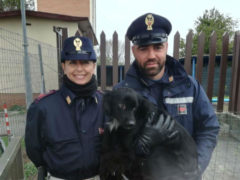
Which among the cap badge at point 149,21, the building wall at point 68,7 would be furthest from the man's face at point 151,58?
the building wall at point 68,7

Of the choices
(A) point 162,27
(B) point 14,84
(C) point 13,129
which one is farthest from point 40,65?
(A) point 162,27

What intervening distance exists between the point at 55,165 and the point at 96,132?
444mm

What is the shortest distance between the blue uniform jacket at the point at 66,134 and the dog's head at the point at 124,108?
367 millimetres

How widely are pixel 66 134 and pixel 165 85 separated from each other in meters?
0.94

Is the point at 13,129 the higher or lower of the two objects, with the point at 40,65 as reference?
lower

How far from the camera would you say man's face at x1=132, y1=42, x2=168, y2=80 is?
1493 millimetres

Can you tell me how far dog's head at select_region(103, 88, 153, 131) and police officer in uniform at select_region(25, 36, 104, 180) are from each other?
37 cm

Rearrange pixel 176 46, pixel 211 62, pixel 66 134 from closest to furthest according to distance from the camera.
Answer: pixel 66 134 < pixel 176 46 < pixel 211 62

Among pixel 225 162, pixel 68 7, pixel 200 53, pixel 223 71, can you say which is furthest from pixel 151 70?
pixel 68 7

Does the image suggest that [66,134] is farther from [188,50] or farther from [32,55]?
[32,55]

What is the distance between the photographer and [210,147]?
145 cm

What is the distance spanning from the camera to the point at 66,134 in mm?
1594

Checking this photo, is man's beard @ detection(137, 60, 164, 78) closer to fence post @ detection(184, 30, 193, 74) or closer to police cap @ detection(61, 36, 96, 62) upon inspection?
police cap @ detection(61, 36, 96, 62)

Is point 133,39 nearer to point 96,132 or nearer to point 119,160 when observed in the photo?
point 96,132
